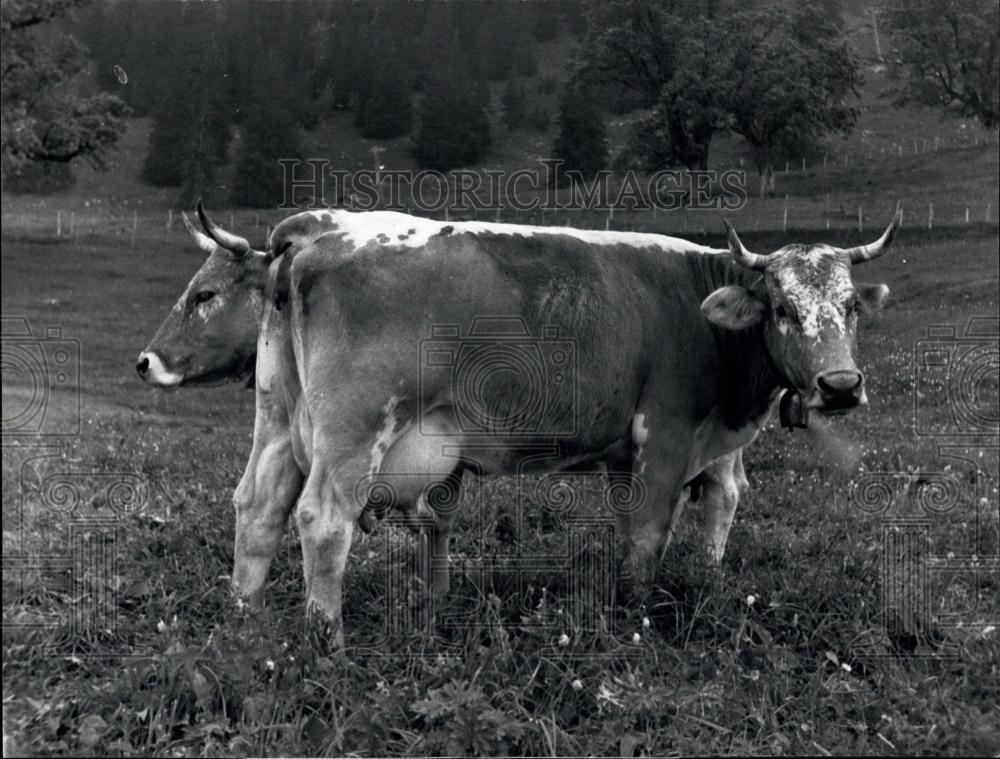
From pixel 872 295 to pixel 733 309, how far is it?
0.84 metres

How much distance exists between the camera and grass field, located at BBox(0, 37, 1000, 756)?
15.7 feet

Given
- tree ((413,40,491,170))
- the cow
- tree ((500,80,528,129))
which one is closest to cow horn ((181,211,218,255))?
the cow

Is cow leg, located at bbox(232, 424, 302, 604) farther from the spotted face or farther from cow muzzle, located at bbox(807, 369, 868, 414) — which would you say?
cow muzzle, located at bbox(807, 369, 868, 414)

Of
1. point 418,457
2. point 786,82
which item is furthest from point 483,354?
point 786,82

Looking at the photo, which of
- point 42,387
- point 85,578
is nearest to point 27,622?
point 85,578

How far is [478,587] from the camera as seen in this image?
19.8 ft

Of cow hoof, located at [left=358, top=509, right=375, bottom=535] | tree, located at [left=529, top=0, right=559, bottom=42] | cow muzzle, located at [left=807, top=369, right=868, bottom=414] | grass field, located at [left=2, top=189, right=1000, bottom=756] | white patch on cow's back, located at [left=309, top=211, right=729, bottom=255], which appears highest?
tree, located at [left=529, top=0, right=559, bottom=42]

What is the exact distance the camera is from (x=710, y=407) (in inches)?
247

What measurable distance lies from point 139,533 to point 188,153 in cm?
221

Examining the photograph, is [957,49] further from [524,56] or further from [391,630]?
[391,630]

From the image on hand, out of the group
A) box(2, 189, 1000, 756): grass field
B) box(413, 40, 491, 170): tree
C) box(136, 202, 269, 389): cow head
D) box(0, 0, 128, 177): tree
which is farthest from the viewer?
box(413, 40, 491, 170): tree

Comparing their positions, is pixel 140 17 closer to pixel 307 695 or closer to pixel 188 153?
pixel 188 153

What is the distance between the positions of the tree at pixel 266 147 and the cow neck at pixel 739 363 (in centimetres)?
252

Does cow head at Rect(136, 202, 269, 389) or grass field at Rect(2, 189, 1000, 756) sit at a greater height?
cow head at Rect(136, 202, 269, 389)
